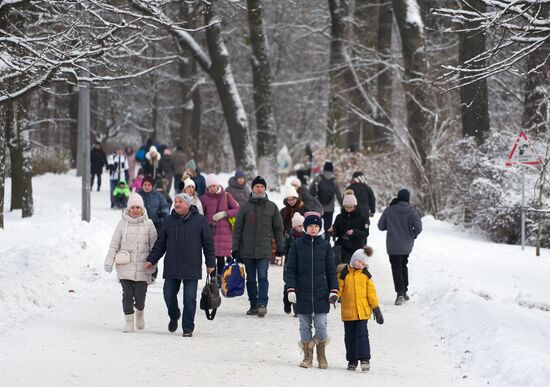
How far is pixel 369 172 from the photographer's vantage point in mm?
31984

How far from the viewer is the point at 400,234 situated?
15.4 metres

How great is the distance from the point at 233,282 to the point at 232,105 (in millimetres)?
19925

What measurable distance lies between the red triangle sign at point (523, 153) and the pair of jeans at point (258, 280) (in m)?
7.75

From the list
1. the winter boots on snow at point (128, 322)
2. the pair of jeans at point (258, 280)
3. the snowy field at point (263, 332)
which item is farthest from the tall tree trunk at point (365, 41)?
the winter boots on snow at point (128, 322)

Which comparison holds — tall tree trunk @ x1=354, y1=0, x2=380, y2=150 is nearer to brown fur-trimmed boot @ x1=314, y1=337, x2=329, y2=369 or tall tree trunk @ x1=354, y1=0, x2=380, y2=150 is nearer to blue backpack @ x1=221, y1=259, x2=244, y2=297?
blue backpack @ x1=221, y1=259, x2=244, y2=297

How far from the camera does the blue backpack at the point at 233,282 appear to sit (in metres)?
13.9

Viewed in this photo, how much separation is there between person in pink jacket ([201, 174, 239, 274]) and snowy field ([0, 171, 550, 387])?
0.76m

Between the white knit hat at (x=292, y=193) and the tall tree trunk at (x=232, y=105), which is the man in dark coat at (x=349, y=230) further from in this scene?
the tall tree trunk at (x=232, y=105)

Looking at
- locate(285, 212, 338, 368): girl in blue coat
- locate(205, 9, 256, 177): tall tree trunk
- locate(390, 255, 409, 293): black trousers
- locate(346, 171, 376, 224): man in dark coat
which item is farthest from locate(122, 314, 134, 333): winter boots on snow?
locate(205, 9, 256, 177): tall tree trunk

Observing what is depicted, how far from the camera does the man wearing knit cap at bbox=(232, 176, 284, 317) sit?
14.3 meters

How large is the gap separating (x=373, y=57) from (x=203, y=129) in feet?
79.9

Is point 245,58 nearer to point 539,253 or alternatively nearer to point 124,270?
point 539,253

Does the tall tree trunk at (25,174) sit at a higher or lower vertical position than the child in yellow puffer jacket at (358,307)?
higher

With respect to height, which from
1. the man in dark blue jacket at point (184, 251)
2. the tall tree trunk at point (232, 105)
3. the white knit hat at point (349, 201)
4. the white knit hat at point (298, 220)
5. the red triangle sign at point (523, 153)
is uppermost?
the tall tree trunk at point (232, 105)
